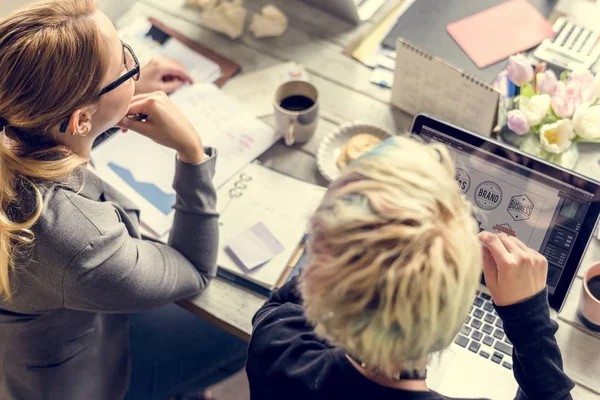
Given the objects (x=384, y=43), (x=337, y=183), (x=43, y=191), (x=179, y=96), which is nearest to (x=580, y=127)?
(x=384, y=43)

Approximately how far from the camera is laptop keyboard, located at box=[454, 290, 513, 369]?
0.98 meters

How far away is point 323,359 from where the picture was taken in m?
→ 0.77

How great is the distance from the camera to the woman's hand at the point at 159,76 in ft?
4.17

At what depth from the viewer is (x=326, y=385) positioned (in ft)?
2.46

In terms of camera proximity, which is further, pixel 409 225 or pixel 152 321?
pixel 152 321

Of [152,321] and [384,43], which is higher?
[384,43]

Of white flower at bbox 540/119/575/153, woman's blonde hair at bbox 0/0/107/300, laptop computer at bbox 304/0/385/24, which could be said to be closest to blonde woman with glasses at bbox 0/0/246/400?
woman's blonde hair at bbox 0/0/107/300

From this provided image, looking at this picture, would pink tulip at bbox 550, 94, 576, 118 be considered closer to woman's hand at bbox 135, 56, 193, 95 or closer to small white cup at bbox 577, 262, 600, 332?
small white cup at bbox 577, 262, 600, 332

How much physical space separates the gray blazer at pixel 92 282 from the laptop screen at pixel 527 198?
17.1 inches

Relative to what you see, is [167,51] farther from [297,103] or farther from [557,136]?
[557,136]

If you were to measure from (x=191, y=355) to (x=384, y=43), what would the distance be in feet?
2.56

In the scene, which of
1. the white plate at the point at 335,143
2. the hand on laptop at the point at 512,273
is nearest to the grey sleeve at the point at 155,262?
the white plate at the point at 335,143

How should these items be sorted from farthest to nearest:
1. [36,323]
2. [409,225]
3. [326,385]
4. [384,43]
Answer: [384,43], [36,323], [326,385], [409,225]

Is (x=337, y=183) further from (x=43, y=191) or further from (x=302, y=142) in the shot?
(x=302, y=142)
